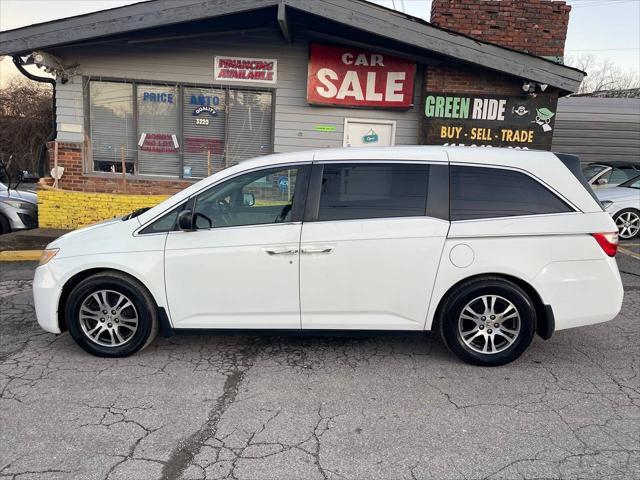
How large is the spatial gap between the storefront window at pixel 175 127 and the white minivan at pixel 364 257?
5.63 metres

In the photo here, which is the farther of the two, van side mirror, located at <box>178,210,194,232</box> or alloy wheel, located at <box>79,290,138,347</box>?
alloy wheel, located at <box>79,290,138,347</box>

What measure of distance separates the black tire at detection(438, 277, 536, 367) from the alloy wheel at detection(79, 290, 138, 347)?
251 centimetres

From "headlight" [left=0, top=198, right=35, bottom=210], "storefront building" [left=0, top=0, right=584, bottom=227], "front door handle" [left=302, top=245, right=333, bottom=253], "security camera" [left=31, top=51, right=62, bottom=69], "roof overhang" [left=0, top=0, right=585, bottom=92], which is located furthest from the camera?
"headlight" [left=0, top=198, right=35, bottom=210]

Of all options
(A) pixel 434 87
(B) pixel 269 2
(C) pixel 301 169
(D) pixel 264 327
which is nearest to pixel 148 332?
(D) pixel 264 327

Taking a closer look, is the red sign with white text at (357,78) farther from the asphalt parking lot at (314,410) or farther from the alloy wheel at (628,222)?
the asphalt parking lot at (314,410)

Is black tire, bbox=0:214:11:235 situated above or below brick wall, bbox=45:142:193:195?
below

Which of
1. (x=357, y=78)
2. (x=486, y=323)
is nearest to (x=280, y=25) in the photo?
(x=357, y=78)

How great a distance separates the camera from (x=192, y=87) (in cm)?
910

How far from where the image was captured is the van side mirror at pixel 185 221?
3676 millimetres

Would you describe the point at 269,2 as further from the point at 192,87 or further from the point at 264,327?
the point at 264,327

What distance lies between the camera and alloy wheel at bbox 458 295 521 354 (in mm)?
3750

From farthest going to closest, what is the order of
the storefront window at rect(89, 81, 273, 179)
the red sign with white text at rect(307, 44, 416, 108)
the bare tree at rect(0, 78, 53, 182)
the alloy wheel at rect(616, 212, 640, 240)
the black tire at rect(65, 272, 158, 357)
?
the bare tree at rect(0, 78, 53, 182) → the alloy wheel at rect(616, 212, 640, 240) → the storefront window at rect(89, 81, 273, 179) → the red sign with white text at rect(307, 44, 416, 108) → the black tire at rect(65, 272, 158, 357)

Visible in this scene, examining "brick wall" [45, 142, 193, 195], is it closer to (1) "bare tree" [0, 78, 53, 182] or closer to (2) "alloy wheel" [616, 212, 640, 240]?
(2) "alloy wheel" [616, 212, 640, 240]

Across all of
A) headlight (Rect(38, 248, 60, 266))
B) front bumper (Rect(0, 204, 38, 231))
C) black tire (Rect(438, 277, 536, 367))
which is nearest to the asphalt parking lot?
black tire (Rect(438, 277, 536, 367))
